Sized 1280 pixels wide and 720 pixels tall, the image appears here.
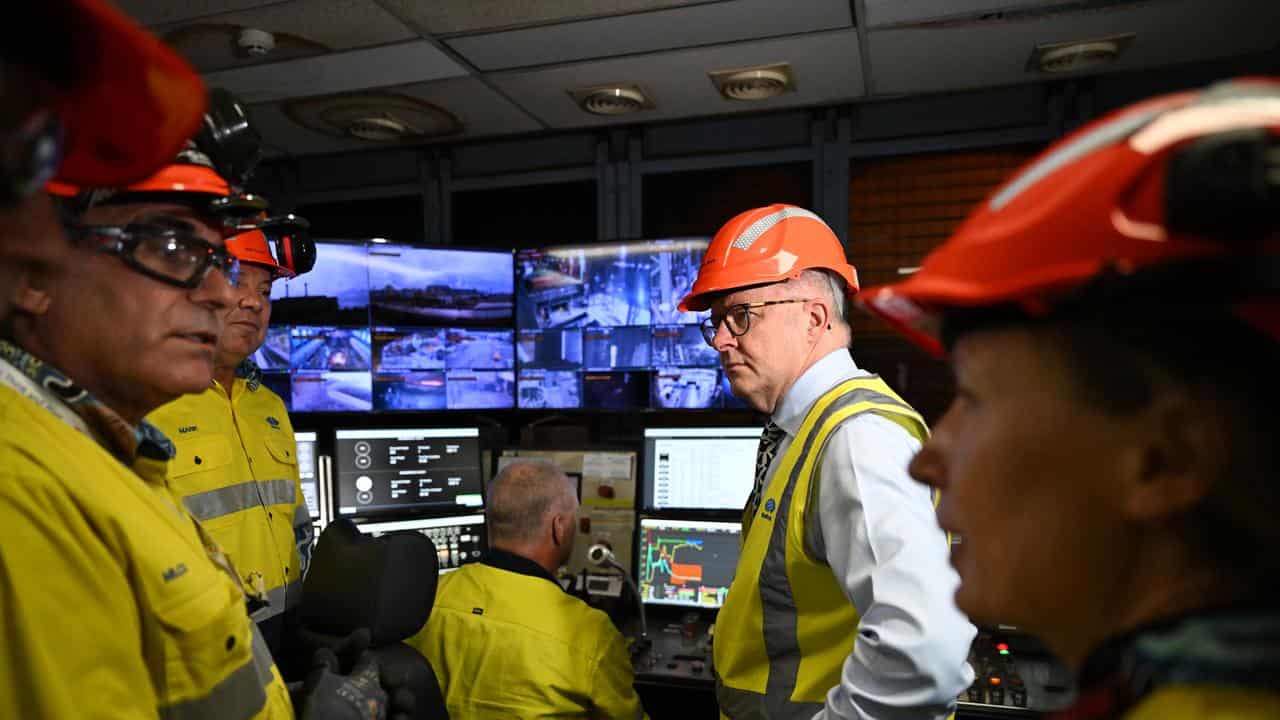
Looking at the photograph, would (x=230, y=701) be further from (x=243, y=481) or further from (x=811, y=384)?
(x=243, y=481)

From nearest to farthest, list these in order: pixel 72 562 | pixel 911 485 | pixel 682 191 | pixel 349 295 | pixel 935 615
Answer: pixel 72 562 < pixel 935 615 < pixel 911 485 < pixel 349 295 < pixel 682 191

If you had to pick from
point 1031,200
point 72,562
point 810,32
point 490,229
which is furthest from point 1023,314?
point 490,229

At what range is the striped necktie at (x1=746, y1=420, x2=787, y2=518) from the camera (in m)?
1.73

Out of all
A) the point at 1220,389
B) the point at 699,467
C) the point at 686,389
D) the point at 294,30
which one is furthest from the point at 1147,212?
the point at 294,30

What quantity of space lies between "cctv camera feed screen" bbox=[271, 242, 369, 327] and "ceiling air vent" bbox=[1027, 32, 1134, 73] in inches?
116

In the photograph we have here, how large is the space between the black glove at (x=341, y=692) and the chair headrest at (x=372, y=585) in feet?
0.21

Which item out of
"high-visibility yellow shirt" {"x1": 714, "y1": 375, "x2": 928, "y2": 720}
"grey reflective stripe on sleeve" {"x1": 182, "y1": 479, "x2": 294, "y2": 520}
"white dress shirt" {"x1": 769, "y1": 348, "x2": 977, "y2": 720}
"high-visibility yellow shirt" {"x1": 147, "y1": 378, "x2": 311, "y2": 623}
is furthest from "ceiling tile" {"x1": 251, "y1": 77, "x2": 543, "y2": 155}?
"white dress shirt" {"x1": 769, "y1": 348, "x2": 977, "y2": 720}

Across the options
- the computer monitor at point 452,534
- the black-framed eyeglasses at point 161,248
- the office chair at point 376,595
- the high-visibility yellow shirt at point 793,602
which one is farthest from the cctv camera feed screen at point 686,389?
the black-framed eyeglasses at point 161,248

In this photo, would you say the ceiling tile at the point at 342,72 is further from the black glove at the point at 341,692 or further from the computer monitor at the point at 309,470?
the black glove at the point at 341,692

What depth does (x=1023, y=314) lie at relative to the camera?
511 mm

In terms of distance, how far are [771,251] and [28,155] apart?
1.50 meters

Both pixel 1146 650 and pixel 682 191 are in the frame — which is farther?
pixel 682 191

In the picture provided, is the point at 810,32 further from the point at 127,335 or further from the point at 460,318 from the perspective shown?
the point at 127,335

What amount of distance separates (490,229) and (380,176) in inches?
28.6
